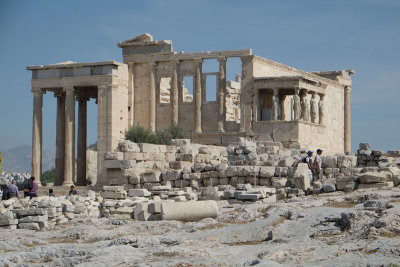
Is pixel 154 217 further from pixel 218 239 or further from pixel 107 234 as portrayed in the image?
pixel 218 239

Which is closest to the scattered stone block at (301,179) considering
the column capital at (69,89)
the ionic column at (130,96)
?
the column capital at (69,89)

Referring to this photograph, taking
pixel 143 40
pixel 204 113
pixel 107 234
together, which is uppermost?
pixel 143 40

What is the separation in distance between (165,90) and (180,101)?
2.96m

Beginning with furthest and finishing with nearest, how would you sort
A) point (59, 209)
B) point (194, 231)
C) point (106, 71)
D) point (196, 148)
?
point (106, 71) < point (196, 148) < point (59, 209) < point (194, 231)

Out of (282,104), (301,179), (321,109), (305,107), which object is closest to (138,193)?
(301,179)

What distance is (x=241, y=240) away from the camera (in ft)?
41.2

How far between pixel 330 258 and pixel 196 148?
17.2 metres

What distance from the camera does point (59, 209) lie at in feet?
58.9

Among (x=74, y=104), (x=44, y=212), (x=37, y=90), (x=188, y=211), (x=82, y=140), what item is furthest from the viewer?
(x=82, y=140)

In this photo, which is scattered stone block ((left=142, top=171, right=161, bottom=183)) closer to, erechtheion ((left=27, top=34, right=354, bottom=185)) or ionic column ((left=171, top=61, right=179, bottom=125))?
erechtheion ((left=27, top=34, right=354, bottom=185))

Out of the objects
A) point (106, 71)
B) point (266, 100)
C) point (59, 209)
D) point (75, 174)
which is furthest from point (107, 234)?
point (266, 100)

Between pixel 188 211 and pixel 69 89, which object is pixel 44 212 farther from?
pixel 69 89

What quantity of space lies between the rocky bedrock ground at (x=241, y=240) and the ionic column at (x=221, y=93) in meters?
25.7

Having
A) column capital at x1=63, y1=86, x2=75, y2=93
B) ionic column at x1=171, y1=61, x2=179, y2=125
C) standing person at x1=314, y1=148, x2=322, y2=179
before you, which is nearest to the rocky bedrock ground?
standing person at x1=314, y1=148, x2=322, y2=179
